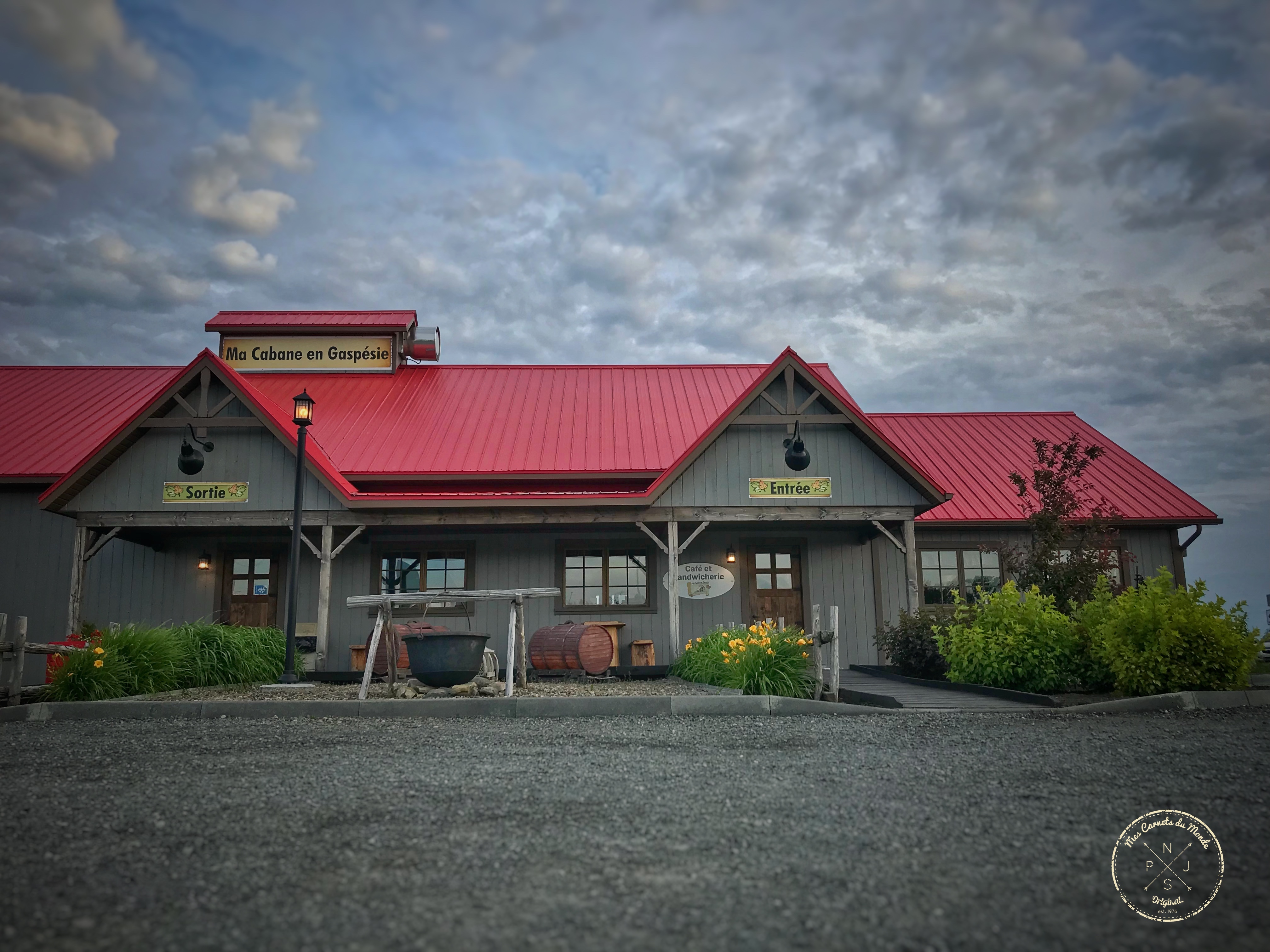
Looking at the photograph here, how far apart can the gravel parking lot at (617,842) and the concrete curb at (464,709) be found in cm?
182

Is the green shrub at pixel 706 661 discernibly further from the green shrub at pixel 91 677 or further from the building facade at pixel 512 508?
the green shrub at pixel 91 677

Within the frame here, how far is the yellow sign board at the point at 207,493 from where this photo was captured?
50.7 feet

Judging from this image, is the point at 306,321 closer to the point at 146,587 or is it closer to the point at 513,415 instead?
Result: the point at 513,415

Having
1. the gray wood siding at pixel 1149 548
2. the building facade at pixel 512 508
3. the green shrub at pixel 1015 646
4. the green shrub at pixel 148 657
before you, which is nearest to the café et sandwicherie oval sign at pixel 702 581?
the building facade at pixel 512 508

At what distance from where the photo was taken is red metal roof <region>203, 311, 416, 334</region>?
70.2 feet

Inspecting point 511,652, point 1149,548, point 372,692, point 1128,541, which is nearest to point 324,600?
point 372,692

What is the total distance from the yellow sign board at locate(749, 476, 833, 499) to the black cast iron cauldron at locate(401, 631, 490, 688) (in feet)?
21.3

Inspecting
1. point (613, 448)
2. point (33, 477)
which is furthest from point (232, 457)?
point (613, 448)

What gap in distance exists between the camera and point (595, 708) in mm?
9609

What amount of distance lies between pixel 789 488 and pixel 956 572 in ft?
15.2

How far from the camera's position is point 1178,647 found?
9766 millimetres

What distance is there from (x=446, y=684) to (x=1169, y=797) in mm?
7876

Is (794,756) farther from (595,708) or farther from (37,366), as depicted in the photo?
(37,366)

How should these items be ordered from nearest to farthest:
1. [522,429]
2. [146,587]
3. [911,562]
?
[911,562]
[146,587]
[522,429]
